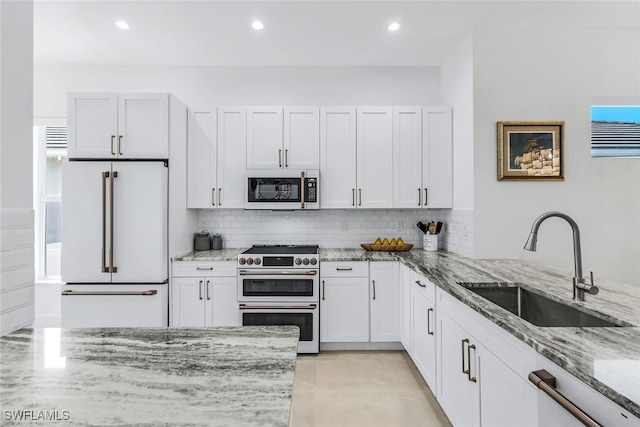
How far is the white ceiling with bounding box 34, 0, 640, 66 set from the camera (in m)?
2.77

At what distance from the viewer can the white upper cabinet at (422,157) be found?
367 centimetres

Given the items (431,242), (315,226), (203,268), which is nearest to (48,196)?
(203,268)

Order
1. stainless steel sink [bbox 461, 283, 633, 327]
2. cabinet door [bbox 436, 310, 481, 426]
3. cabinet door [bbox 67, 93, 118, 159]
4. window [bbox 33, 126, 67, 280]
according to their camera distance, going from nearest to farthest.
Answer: stainless steel sink [bbox 461, 283, 633, 327]
cabinet door [bbox 436, 310, 481, 426]
cabinet door [bbox 67, 93, 118, 159]
window [bbox 33, 126, 67, 280]

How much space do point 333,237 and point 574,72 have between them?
2.68 metres

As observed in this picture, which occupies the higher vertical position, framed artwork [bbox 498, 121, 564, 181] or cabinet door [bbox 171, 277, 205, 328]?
framed artwork [bbox 498, 121, 564, 181]

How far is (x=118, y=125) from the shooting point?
10.5 ft

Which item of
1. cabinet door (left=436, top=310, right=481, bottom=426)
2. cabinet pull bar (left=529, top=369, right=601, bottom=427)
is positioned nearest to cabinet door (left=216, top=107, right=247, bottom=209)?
cabinet door (left=436, top=310, right=481, bottom=426)

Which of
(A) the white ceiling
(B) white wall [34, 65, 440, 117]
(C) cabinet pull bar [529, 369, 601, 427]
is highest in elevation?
(A) the white ceiling

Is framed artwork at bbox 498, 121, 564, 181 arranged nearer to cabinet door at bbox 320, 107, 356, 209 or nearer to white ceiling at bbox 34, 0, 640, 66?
white ceiling at bbox 34, 0, 640, 66

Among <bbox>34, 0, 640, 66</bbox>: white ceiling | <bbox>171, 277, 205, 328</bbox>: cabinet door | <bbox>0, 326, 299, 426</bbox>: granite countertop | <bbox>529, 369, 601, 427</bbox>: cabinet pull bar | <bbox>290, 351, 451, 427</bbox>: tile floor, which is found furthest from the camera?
<bbox>171, 277, 205, 328</bbox>: cabinet door

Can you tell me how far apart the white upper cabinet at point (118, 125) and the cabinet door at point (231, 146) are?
1.95ft

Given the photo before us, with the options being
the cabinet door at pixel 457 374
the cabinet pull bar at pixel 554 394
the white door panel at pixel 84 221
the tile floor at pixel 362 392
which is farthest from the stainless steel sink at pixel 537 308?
the white door panel at pixel 84 221

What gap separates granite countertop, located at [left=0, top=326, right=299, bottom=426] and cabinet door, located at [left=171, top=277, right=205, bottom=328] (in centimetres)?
203

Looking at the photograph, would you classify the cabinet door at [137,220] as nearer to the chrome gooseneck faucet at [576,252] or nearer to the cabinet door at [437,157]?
the cabinet door at [437,157]
